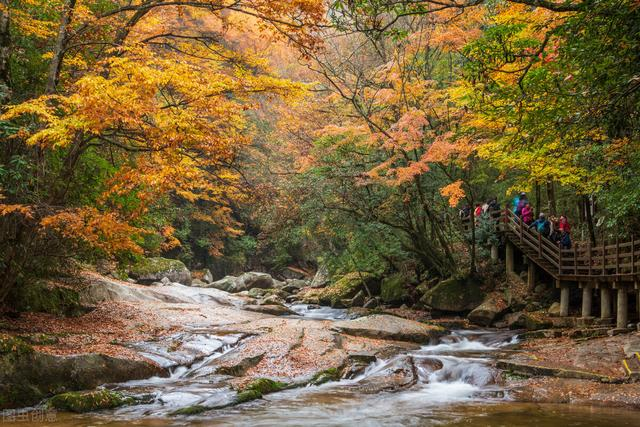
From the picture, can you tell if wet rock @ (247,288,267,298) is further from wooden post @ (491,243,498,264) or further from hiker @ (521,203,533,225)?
hiker @ (521,203,533,225)

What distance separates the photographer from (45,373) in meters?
7.03

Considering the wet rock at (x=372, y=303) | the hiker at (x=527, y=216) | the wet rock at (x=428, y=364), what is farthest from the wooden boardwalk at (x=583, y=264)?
the wet rock at (x=428, y=364)

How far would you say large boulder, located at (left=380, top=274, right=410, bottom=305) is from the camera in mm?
19969

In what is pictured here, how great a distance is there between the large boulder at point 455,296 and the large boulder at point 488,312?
634mm

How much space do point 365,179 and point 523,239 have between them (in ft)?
20.4

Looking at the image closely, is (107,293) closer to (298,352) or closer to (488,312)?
(298,352)

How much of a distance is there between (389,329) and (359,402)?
5.06 metres

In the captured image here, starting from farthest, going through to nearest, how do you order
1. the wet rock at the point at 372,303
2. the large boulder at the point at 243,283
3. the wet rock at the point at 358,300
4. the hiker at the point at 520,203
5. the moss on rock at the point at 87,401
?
the large boulder at the point at 243,283 → the wet rock at the point at 358,300 → the wet rock at the point at 372,303 → the hiker at the point at 520,203 → the moss on rock at the point at 87,401

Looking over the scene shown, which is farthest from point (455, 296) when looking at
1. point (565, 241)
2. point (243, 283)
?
point (243, 283)

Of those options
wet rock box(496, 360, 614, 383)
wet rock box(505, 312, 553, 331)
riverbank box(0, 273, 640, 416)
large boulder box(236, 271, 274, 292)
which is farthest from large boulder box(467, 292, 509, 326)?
large boulder box(236, 271, 274, 292)

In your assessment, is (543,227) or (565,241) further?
(543,227)

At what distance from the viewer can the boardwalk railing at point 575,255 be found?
1227cm

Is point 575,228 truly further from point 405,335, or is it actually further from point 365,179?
point 405,335

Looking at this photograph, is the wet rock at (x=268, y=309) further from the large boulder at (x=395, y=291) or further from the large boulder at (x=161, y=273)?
the large boulder at (x=161, y=273)
